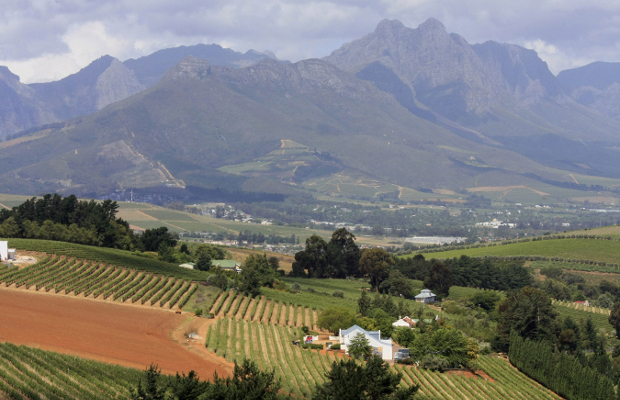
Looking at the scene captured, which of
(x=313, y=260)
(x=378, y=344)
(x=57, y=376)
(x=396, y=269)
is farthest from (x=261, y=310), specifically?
(x=396, y=269)

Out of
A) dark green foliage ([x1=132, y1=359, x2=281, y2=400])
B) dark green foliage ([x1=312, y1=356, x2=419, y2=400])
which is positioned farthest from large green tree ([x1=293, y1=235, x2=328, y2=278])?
dark green foliage ([x1=132, y1=359, x2=281, y2=400])

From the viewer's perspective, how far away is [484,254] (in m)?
142

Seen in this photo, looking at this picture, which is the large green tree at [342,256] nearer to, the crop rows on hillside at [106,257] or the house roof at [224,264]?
the house roof at [224,264]

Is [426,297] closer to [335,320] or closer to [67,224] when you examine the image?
[335,320]

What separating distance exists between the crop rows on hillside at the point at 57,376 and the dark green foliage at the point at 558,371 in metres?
38.5

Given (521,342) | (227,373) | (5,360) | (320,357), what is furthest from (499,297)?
(5,360)

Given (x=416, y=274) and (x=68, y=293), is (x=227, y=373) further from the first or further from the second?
(x=416, y=274)

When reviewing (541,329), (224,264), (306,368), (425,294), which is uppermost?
(224,264)

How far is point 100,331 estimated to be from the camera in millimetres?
57688

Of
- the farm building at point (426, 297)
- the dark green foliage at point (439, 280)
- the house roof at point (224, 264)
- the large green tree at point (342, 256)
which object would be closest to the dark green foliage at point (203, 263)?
the house roof at point (224, 264)

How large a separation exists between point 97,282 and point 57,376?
111ft

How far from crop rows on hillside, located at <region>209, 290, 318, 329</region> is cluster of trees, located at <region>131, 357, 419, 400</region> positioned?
32.6 meters

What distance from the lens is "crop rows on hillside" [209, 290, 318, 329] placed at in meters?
72.8

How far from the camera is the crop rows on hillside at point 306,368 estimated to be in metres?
53.6
